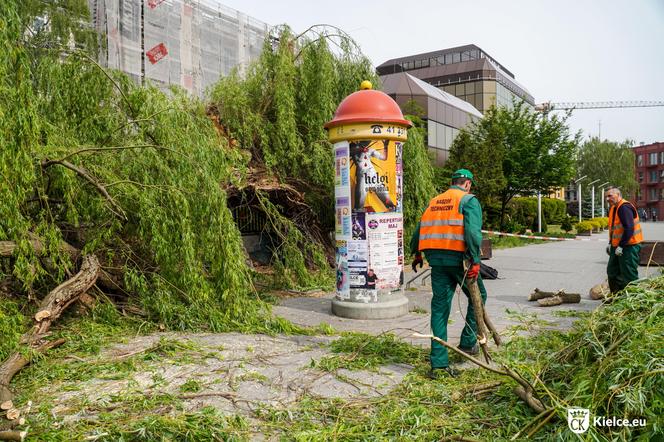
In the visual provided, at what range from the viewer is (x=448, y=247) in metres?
4.77

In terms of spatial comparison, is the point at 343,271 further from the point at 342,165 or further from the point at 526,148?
the point at 526,148

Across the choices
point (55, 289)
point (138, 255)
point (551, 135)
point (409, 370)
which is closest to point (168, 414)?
point (409, 370)

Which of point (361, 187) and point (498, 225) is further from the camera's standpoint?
point (498, 225)

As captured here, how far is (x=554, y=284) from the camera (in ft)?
33.7

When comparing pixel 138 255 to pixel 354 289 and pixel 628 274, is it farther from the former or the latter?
pixel 628 274

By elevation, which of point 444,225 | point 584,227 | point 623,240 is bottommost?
A: point 584,227

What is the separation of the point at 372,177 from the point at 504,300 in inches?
129

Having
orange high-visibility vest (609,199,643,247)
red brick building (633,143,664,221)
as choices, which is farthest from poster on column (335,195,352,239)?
red brick building (633,143,664,221)

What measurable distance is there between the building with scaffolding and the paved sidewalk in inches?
553

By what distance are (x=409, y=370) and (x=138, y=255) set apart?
12.7ft

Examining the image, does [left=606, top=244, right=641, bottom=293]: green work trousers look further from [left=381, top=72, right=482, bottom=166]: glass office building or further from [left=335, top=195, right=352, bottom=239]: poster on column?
[left=381, top=72, right=482, bottom=166]: glass office building

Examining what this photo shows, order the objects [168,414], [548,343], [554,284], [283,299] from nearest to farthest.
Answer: [168,414], [548,343], [283,299], [554,284]

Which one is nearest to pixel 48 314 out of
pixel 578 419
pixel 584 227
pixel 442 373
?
pixel 442 373

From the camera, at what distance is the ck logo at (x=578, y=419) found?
293 cm
